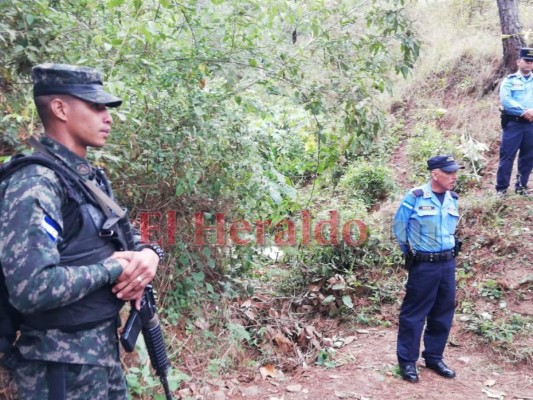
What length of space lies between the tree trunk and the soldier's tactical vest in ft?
26.8

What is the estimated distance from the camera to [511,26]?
8039 millimetres

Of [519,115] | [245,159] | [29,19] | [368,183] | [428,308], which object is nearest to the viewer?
[29,19]

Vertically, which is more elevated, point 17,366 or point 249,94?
point 249,94

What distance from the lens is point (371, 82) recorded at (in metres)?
4.18

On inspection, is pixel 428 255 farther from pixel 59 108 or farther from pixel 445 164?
pixel 59 108

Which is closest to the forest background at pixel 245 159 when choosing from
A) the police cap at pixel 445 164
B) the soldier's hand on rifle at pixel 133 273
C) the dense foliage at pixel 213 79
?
the dense foliage at pixel 213 79

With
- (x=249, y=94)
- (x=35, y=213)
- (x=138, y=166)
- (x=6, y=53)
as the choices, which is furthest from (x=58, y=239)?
(x=249, y=94)

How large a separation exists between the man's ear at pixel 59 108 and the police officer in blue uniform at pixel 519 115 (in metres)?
5.65

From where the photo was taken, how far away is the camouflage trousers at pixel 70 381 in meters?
1.80

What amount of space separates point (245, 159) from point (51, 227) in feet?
9.87

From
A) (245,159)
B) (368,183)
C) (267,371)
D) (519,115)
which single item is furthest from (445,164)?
(368,183)

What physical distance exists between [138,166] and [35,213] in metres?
2.50

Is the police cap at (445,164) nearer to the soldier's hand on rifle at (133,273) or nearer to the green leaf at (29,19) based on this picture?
the soldier's hand on rifle at (133,273)

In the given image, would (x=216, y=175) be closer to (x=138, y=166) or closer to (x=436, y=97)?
(x=138, y=166)
